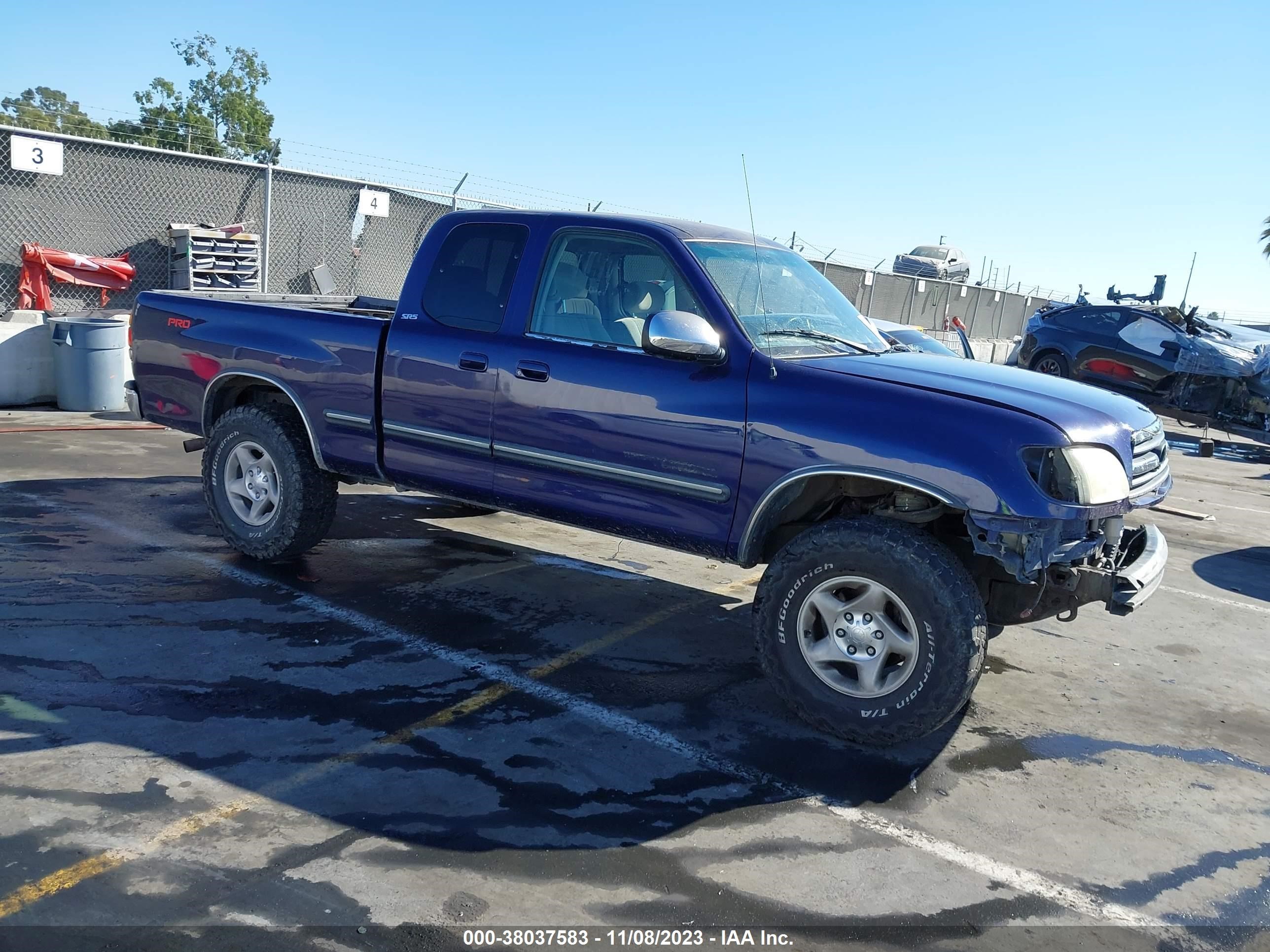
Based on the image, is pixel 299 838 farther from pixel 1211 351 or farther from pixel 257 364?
pixel 1211 351

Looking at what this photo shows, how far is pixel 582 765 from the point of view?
393cm

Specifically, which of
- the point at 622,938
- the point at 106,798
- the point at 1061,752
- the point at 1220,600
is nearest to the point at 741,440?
the point at 1061,752

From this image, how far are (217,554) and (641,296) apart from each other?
321 cm

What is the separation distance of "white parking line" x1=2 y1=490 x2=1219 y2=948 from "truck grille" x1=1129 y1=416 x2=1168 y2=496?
5.40 feet

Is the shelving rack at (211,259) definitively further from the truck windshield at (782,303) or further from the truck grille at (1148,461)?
the truck grille at (1148,461)

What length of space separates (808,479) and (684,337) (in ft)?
2.63

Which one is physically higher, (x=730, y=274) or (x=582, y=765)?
(x=730, y=274)

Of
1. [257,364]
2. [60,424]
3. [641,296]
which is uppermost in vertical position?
[641,296]

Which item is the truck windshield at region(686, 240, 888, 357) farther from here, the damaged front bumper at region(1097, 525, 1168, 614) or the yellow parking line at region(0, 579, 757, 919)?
the yellow parking line at region(0, 579, 757, 919)

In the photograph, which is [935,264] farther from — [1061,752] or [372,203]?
[1061,752]

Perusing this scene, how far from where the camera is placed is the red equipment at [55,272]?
1081 centimetres

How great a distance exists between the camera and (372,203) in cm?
Result: 1301

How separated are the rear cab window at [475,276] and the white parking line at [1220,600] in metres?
4.97

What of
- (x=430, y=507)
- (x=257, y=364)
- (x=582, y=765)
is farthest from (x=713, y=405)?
(x=430, y=507)
